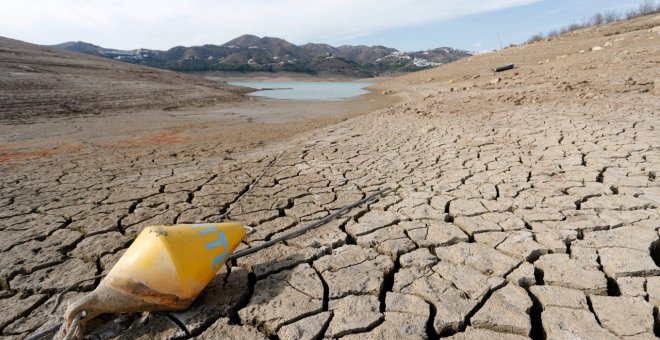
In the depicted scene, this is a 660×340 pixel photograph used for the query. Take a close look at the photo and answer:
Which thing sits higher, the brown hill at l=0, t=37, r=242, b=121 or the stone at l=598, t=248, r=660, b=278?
the brown hill at l=0, t=37, r=242, b=121

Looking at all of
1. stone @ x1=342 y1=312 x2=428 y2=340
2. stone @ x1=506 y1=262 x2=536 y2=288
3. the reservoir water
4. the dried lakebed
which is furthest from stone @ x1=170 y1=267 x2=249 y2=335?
the reservoir water

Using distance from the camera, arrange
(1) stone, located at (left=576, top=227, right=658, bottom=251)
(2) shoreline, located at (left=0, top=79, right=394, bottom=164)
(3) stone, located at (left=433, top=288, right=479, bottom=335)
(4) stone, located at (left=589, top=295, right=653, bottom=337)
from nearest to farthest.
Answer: (4) stone, located at (left=589, top=295, right=653, bottom=337)
(3) stone, located at (left=433, top=288, right=479, bottom=335)
(1) stone, located at (left=576, top=227, right=658, bottom=251)
(2) shoreline, located at (left=0, top=79, right=394, bottom=164)

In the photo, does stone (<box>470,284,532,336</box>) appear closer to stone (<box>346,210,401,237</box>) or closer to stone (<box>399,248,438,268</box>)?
stone (<box>399,248,438,268</box>)

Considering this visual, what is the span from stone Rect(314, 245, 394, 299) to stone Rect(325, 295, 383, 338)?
5cm

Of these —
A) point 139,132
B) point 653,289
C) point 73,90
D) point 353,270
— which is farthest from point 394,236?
point 73,90

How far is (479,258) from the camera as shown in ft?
6.31

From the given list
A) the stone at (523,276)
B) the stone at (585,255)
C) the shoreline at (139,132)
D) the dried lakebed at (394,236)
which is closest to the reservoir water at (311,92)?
the shoreline at (139,132)

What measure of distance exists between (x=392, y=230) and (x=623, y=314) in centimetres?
120

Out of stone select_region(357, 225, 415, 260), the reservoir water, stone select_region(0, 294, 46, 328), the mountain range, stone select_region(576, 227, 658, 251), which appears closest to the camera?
stone select_region(0, 294, 46, 328)

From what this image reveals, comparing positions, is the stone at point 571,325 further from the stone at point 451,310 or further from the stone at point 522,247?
the stone at point 522,247

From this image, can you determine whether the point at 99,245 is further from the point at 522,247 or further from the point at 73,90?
the point at 73,90

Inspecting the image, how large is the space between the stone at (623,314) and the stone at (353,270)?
0.92 m

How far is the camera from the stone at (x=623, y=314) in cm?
136

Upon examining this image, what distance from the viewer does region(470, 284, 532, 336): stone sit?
4.70 feet
